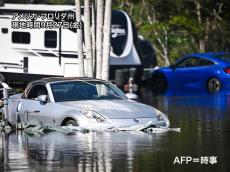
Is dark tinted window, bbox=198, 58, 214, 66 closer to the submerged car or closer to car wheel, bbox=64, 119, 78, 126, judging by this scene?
the submerged car

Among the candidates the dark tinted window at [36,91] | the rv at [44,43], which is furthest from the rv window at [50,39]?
the dark tinted window at [36,91]

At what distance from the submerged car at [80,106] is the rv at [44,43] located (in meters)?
10.8

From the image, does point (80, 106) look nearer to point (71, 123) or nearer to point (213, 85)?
point (71, 123)

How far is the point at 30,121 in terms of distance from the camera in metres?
16.8

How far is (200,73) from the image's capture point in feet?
98.9

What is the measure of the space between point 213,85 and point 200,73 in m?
0.63

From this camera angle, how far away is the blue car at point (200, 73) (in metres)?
29.6

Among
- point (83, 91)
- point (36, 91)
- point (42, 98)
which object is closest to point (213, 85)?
→ point (36, 91)

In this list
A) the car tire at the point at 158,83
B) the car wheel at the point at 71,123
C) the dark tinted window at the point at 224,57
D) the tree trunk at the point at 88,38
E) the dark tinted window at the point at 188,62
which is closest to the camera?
the car wheel at the point at 71,123

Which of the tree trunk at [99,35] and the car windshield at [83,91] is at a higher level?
the tree trunk at [99,35]

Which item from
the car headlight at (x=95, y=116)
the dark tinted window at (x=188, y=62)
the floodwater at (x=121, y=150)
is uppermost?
the dark tinted window at (x=188, y=62)

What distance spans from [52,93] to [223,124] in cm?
354

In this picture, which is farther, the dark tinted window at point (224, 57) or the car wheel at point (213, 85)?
the dark tinted window at point (224, 57)

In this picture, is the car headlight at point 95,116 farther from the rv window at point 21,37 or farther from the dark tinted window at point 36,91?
the rv window at point 21,37
